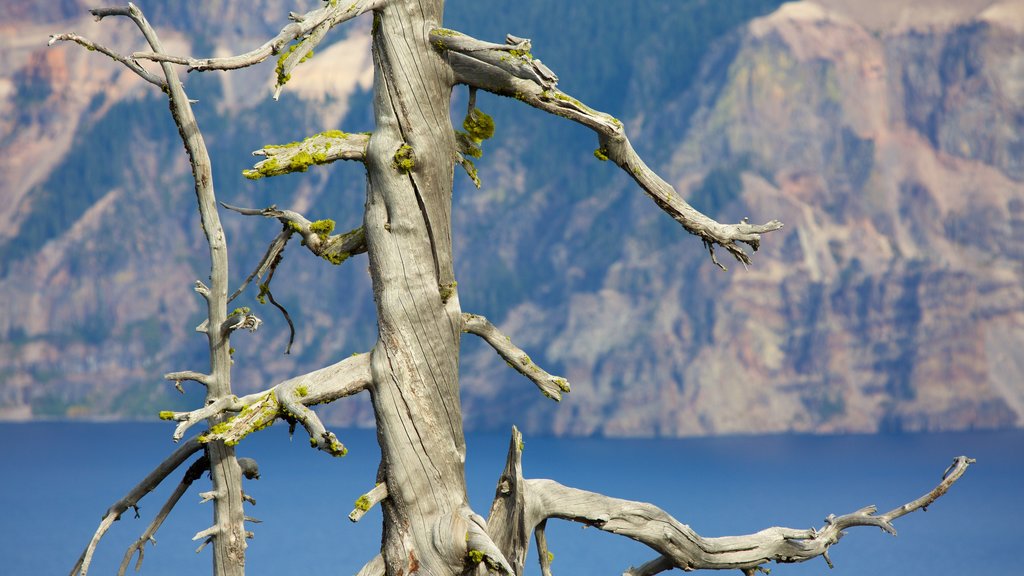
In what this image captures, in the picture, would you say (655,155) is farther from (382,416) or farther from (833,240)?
(382,416)

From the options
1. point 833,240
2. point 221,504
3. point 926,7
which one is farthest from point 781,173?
point 221,504

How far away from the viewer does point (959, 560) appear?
3969 inches

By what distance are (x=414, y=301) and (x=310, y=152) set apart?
989mm

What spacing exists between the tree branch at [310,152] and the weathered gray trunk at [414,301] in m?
0.11

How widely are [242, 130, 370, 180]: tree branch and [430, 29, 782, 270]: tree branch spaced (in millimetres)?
707

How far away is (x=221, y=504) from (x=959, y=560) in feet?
326

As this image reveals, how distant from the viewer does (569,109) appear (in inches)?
289

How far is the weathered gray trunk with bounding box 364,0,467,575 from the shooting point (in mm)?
7559

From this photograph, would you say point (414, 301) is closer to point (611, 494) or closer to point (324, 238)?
point (324, 238)

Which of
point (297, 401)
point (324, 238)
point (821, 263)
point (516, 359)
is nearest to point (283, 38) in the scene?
point (324, 238)

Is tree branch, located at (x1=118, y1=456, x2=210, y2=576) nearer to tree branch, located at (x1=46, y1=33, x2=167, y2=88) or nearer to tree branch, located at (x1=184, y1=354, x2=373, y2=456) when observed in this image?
tree branch, located at (x1=184, y1=354, x2=373, y2=456)

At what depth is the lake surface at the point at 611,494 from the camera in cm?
9850

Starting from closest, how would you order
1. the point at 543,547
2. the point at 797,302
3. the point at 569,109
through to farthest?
1. the point at 569,109
2. the point at 543,547
3. the point at 797,302

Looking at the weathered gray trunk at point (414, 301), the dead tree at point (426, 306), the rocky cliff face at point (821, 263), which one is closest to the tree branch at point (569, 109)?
the dead tree at point (426, 306)
